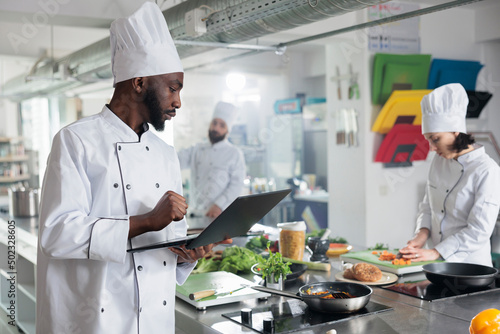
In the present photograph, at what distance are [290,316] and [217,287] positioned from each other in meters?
0.40

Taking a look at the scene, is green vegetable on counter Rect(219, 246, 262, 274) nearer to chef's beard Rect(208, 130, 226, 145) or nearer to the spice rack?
chef's beard Rect(208, 130, 226, 145)

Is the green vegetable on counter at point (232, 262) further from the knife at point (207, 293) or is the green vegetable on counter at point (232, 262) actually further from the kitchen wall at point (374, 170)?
the kitchen wall at point (374, 170)

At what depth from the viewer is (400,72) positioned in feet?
Answer: 16.9

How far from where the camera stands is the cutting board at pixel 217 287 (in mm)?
2023

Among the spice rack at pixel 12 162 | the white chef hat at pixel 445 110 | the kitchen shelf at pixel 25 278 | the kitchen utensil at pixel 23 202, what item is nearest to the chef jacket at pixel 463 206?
the white chef hat at pixel 445 110

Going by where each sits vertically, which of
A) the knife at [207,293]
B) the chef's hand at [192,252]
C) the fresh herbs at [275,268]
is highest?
the chef's hand at [192,252]

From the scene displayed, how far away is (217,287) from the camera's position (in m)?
2.17

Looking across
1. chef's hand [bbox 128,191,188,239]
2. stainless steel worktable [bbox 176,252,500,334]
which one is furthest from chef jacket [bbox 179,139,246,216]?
chef's hand [bbox 128,191,188,239]

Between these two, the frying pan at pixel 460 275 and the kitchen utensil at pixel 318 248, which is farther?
the kitchen utensil at pixel 318 248

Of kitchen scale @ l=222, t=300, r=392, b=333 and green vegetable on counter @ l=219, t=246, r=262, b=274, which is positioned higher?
green vegetable on counter @ l=219, t=246, r=262, b=274

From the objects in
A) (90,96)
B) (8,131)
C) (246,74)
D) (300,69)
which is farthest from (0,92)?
(300,69)

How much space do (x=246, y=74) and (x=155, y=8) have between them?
581 cm

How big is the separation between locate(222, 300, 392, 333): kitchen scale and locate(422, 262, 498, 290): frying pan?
34cm

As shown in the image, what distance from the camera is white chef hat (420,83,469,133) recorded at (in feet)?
9.22
